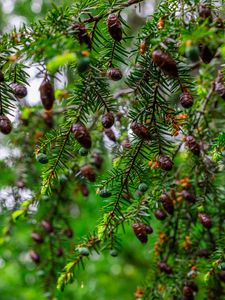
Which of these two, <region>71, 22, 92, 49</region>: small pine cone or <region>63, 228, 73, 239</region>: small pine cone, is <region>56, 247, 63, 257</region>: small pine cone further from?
<region>71, 22, 92, 49</region>: small pine cone

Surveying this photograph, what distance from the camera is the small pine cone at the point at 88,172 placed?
157cm

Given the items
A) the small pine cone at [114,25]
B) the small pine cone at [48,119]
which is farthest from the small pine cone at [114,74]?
the small pine cone at [48,119]

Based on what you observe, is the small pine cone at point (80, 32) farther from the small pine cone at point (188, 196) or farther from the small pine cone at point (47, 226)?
the small pine cone at point (47, 226)

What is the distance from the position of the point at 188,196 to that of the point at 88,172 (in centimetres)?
32

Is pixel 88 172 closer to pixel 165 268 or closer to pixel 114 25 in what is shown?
pixel 165 268

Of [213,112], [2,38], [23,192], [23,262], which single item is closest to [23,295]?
[23,262]

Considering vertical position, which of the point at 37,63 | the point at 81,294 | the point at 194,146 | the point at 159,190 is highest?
the point at 37,63

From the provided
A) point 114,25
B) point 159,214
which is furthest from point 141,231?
point 114,25

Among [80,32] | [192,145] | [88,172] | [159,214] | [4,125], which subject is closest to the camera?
[80,32]

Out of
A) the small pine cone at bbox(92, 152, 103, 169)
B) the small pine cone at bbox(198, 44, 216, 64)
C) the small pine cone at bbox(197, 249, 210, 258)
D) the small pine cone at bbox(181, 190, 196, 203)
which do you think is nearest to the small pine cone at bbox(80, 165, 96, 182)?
the small pine cone at bbox(92, 152, 103, 169)

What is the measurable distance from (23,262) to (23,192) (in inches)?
62.1

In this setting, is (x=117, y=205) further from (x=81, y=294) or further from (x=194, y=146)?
(x=81, y=294)

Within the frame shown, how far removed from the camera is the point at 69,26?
982 mm

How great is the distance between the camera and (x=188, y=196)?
1505 millimetres
